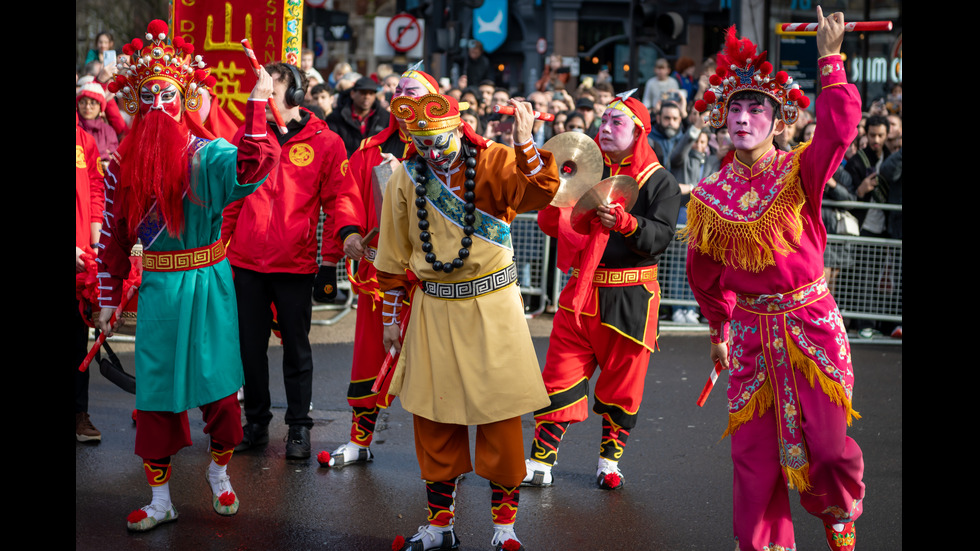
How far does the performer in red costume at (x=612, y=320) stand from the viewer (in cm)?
557

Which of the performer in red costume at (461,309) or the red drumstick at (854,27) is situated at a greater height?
the red drumstick at (854,27)

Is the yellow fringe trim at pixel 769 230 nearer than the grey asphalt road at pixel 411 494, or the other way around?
the yellow fringe trim at pixel 769 230

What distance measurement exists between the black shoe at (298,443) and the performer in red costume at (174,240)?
100 cm

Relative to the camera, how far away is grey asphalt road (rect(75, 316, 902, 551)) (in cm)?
489

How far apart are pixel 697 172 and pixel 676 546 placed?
6417mm

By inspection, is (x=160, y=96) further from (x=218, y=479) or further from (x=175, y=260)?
(x=218, y=479)

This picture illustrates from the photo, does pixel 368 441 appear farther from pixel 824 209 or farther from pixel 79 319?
pixel 824 209

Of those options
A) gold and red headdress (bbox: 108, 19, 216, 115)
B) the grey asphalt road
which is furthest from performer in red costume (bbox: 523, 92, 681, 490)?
gold and red headdress (bbox: 108, 19, 216, 115)

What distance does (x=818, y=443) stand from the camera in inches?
156

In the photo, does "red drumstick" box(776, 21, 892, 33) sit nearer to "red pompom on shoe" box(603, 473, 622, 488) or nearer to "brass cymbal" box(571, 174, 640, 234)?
"brass cymbal" box(571, 174, 640, 234)

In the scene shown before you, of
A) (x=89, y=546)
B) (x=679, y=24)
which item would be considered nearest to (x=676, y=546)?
(x=89, y=546)

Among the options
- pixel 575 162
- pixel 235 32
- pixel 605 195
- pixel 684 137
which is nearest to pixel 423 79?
pixel 575 162

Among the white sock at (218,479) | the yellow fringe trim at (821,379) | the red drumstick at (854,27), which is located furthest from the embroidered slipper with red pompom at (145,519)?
the red drumstick at (854,27)

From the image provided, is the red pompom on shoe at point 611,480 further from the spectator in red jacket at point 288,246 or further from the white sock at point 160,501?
the white sock at point 160,501
